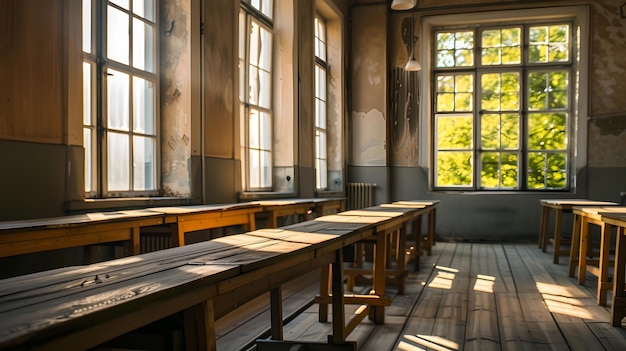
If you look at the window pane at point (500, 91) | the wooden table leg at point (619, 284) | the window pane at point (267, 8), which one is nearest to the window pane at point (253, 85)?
the window pane at point (267, 8)

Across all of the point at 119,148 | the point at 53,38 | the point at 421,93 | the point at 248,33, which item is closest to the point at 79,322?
the point at 53,38

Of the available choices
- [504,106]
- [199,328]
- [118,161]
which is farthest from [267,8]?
[199,328]

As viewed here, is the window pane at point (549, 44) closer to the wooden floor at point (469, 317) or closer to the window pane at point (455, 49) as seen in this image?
the window pane at point (455, 49)

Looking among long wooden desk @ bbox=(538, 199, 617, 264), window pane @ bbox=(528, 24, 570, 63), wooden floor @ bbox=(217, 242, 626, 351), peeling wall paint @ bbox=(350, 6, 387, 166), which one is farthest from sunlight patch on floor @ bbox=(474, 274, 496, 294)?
window pane @ bbox=(528, 24, 570, 63)

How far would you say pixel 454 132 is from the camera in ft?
32.2

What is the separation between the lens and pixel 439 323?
386cm

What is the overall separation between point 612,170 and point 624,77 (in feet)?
4.75

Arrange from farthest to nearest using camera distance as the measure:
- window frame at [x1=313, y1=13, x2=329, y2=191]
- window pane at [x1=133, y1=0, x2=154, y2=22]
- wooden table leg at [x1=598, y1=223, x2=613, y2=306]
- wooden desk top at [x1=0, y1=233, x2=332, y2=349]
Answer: window frame at [x1=313, y1=13, x2=329, y2=191]
window pane at [x1=133, y1=0, x2=154, y2=22]
wooden table leg at [x1=598, y1=223, x2=613, y2=306]
wooden desk top at [x1=0, y1=233, x2=332, y2=349]

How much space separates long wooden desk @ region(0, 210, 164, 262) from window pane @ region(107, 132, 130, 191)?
96 centimetres

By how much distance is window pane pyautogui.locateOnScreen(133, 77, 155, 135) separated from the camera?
4676mm

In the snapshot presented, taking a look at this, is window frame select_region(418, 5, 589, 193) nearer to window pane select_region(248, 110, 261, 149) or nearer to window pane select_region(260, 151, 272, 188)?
window pane select_region(260, 151, 272, 188)

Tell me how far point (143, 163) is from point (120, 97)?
23.1 inches

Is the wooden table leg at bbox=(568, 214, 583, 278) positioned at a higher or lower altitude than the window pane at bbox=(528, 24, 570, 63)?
lower

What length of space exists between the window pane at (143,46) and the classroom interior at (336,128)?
2 centimetres
